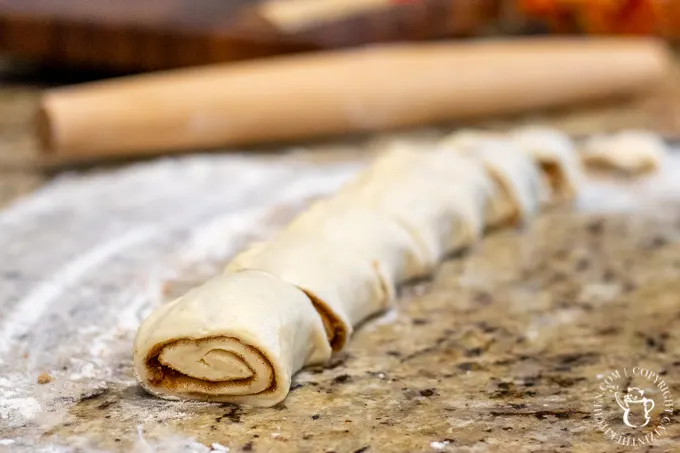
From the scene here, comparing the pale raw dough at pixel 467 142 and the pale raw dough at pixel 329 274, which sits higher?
the pale raw dough at pixel 467 142

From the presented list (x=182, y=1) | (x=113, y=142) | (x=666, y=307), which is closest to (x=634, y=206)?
(x=666, y=307)

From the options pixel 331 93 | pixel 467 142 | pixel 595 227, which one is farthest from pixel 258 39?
pixel 595 227

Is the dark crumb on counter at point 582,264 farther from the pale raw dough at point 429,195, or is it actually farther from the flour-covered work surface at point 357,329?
the pale raw dough at point 429,195

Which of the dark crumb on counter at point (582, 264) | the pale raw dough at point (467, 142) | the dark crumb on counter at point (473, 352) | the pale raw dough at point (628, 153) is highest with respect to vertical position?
the pale raw dough at point (628, 153)

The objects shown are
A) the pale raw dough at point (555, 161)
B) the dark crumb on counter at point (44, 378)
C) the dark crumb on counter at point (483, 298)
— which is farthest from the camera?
the pale raw dough at point (555, 161)

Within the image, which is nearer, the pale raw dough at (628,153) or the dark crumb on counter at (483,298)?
the dark crumb on counter at (483,298)

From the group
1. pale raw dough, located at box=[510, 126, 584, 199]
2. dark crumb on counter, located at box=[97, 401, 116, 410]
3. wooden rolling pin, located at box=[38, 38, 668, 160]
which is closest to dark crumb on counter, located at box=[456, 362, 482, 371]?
dark crumb on counter, located at box=[97, 401, 116, 410]

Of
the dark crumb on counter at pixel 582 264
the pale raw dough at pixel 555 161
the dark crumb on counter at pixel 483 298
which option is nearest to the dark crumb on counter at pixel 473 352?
the dark crumb on counter at pixel 483 298
